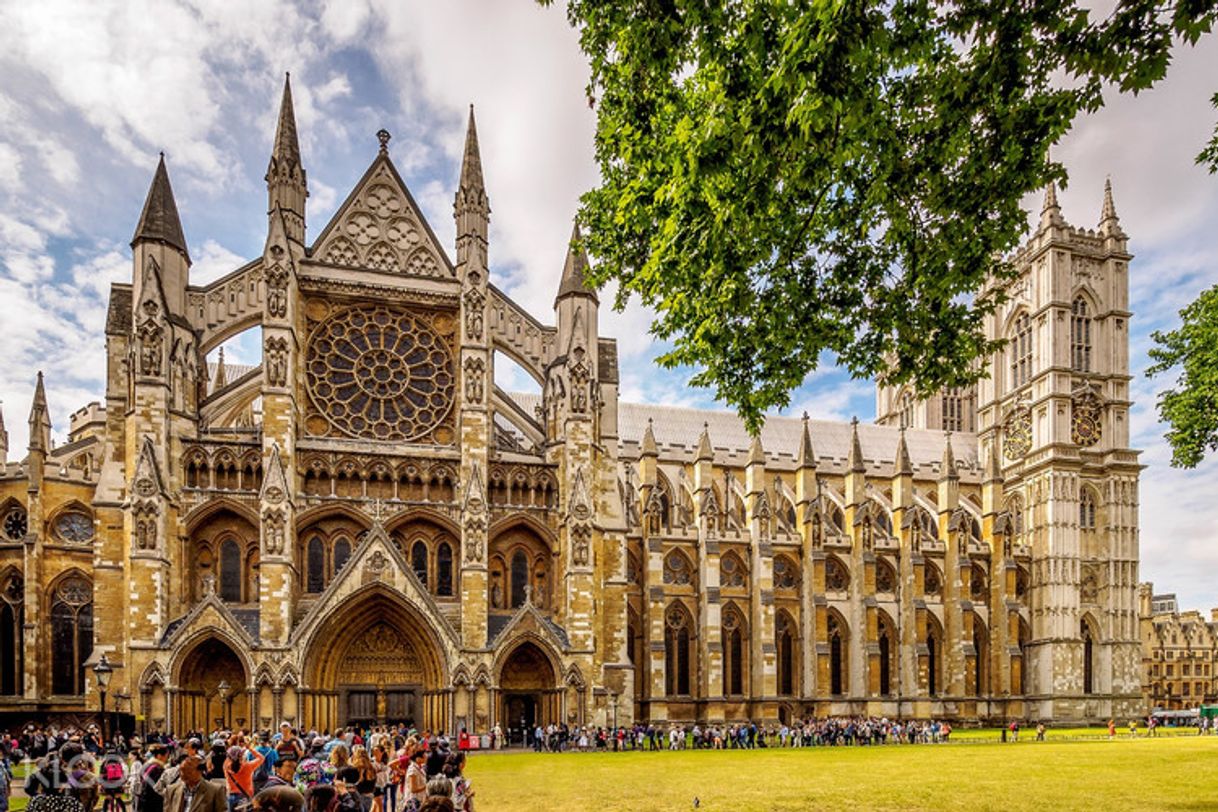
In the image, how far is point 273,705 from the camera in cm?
2838

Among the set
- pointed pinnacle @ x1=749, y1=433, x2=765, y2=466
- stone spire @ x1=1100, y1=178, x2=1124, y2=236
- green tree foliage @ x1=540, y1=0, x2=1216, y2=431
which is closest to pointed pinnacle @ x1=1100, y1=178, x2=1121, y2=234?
stone spire @ x1=1100, y1=178, x2=1124, y2=236

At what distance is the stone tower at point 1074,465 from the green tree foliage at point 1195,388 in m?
28.6

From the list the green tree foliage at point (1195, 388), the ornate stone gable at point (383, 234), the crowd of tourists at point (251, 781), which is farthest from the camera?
the ornate stone gable at point (383, 234)

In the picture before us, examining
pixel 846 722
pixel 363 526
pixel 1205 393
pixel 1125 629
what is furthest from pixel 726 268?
pixel 1125 629

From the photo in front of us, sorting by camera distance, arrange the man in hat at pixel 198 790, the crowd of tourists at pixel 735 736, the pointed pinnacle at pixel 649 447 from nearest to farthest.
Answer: the man in hat at pixel 198 790 → the crowd of tourists at pixel 735 736 → the pointed pinnacle at pixel 649 447

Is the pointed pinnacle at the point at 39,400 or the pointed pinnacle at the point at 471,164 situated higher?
the pointed pinnacle at the point at 471,164

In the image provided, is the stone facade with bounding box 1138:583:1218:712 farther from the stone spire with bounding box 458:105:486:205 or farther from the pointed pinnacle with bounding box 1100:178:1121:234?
the stone spire with bounding box 458:105:486:205

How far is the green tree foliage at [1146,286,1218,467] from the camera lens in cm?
2350

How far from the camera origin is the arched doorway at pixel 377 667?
97.5 ft

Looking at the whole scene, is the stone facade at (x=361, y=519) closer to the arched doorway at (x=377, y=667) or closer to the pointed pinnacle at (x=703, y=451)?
the arched doorway at (x=377, y=667)

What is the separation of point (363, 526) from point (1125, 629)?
148 feet

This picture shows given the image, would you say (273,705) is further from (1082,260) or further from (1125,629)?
(1082,260)

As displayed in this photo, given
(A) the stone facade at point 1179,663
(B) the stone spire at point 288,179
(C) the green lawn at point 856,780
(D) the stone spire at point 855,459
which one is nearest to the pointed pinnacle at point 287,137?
(B) the stone spire at point 288,179

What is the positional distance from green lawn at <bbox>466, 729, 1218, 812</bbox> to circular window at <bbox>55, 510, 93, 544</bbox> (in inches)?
736
